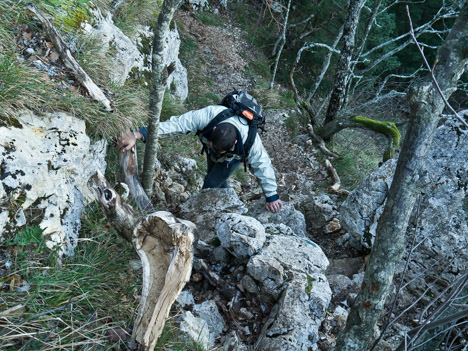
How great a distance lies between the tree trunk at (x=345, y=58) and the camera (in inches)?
380

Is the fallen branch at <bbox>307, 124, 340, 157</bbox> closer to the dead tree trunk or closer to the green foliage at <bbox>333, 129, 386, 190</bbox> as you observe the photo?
the green foliage at <bbox>333, 129, 386, 190</bbox>

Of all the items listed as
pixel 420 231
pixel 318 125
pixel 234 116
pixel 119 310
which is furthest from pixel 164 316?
pixel 318 125

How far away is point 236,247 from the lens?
13.2 ft

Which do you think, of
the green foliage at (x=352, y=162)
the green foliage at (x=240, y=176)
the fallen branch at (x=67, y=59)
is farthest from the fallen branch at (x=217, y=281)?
the green foliage at (x=352, y=162)

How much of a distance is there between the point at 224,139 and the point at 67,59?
6.79 feet

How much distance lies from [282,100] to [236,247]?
8.72 m

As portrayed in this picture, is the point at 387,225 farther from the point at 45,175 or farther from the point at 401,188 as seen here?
the point at 45,175

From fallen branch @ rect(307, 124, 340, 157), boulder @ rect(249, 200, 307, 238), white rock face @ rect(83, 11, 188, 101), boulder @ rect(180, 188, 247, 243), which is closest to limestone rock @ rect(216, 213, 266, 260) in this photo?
boulder @ rect(180, 188, 247, 243)

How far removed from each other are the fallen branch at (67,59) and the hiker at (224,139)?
623mm

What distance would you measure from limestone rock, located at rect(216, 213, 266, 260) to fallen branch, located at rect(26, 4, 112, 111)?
195cm

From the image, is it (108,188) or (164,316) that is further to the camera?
(108,188)

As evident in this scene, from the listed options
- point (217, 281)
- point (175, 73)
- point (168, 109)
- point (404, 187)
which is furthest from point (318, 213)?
point (175, 73)

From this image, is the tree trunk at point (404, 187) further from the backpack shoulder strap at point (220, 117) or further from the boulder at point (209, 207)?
the backpack shoulder strap at point (220, 117)

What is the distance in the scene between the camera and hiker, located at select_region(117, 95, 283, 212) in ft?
15.0
